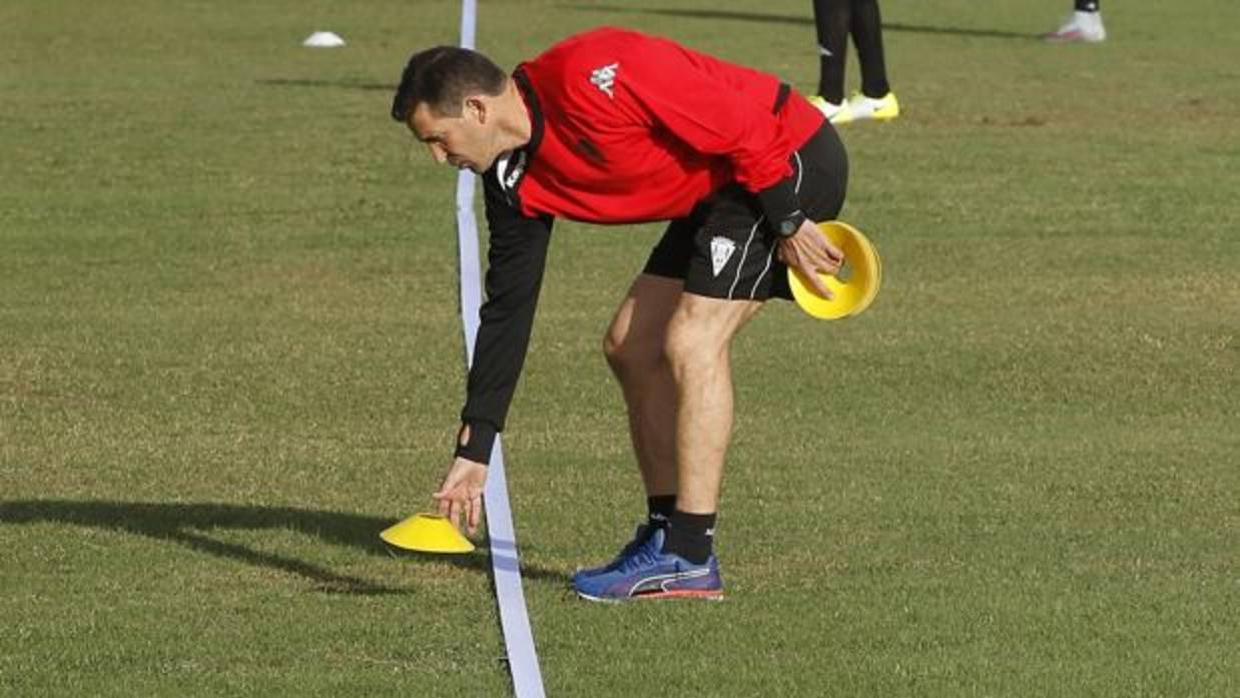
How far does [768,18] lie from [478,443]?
1828cm

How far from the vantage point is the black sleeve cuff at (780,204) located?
26.0 feet

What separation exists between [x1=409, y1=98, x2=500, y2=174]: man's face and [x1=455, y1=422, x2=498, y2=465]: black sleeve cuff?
70 cm

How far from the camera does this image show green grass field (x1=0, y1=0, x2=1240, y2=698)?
7715 mm

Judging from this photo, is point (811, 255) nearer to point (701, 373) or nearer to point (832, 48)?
point (701, 373)

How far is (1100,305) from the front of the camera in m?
14.0

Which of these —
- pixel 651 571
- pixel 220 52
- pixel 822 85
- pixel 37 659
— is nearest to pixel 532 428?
pixel 651 571

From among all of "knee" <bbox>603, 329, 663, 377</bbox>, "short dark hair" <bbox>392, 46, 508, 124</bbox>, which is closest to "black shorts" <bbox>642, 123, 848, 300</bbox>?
"knee" <bbox>603, 329, 663, 377</bbox>

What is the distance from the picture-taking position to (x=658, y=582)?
8.23m

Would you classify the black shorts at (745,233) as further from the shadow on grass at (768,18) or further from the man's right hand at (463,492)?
the shadow on grass at (768,18)

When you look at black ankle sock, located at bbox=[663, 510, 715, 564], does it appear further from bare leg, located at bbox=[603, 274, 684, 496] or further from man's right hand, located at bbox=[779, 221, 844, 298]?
man's right hand, located at bbox=[779, 221, 844, 298]

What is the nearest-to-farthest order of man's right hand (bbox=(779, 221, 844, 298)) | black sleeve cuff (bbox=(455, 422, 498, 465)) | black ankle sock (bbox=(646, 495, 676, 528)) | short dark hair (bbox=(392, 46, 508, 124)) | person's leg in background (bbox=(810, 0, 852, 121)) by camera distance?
short dark hair (bbox=(392, 46, 508, 124))
black sleeve cuff (bbox=(455, 422, 498, 465))
man's right hand (bbox=(779, 221, 844, 298))
black ankle sock (bbox=(646, 495, 676, 528))
person's leg in background (bbox=(810, 0, 852, 121))

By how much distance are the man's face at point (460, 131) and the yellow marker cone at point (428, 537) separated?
3.77 ft

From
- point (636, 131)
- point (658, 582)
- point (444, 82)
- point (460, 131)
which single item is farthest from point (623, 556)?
point (444, 82)

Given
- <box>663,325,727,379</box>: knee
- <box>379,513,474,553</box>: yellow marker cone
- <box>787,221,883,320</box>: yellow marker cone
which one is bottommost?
<box>379,513,474,553</box>: yellow marker cone
